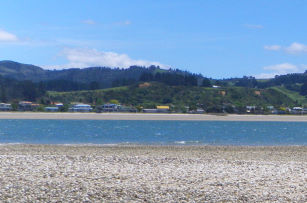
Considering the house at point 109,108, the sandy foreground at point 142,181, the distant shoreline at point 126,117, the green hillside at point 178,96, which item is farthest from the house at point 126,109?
the sandy foreground at point 142,181

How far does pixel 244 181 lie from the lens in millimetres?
12367

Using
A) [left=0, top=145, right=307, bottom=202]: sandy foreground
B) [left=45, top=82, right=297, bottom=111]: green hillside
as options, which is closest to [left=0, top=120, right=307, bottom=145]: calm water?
[left=0, top=145, right=307, bottom=202]: sandy foreground

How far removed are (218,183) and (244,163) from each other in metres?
4.47

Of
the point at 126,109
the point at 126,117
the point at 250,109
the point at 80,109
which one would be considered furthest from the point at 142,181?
the point at 250,109

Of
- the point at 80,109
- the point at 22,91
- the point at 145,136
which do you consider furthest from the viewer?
the point at 22,91

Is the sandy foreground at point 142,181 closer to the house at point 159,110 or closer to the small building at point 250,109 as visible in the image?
the house at point 159,110

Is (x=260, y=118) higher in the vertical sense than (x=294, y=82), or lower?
lower

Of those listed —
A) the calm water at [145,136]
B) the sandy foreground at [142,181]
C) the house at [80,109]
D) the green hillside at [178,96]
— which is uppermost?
the green hillside at [178,96]

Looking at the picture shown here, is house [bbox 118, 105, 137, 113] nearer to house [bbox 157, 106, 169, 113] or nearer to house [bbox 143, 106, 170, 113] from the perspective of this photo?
house [bbox 143, 106, 170, 113]

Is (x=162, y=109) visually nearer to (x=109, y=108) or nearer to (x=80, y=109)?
(x=109, y=108)

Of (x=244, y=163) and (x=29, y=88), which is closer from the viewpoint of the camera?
(x=244, y=163)

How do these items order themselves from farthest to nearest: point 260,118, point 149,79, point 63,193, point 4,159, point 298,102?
point 149,79 → point 298,102 → point 260,118 → point 4,159 → point 63,193

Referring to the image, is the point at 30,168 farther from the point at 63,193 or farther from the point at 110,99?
the point at 110,99

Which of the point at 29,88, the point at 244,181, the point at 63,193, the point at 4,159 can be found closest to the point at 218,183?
the point at 244,181
